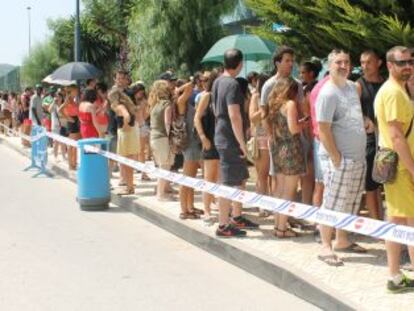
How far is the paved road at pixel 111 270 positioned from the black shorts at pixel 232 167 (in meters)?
0.79

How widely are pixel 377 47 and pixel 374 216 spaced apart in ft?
5.79

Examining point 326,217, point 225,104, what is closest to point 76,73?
point 225,104

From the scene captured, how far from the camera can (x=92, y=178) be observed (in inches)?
375

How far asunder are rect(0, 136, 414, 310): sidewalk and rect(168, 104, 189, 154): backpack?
82 centimetres

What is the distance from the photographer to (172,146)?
8648 mm

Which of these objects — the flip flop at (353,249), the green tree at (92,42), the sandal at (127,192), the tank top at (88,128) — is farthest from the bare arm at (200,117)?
the green tree at (92,42)

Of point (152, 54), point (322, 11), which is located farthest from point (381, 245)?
point (152, 54)

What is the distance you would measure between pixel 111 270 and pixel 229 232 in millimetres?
1333

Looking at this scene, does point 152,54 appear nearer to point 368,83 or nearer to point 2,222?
point 2,222

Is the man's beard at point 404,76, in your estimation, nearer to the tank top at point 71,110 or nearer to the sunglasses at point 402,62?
the sunglasses at point 402,62

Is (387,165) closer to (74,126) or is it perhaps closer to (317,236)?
(317,236)

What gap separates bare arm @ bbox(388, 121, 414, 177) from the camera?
496 cm

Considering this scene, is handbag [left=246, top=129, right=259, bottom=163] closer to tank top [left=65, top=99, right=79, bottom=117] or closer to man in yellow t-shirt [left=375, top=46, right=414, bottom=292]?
man in yellow t-shirt [left=375, top=46, right=414, bottom=292]

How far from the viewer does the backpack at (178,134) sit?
8508 mm
